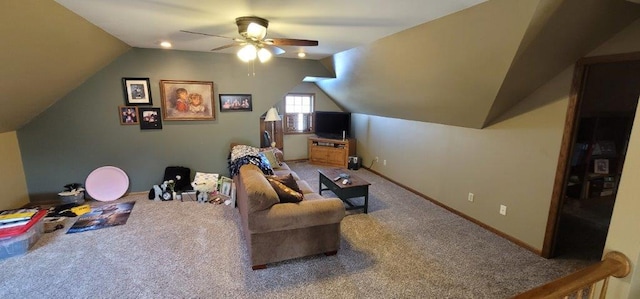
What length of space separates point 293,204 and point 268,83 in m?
2.91

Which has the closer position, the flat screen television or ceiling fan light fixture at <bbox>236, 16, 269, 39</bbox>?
ceiling fan light fixture at <bbox>236, 16, 269, 39</bbox>

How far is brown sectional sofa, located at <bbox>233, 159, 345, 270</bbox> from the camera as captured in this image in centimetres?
246

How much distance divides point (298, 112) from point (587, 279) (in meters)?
6.11

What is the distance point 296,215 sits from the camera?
2.55 meters

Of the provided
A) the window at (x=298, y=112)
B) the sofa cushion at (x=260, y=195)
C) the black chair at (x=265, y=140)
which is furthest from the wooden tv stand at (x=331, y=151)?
the sofa cushion at (x=260, y=195)

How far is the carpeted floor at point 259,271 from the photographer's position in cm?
229

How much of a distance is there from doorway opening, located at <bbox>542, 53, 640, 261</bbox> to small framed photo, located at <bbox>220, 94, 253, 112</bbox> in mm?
4352

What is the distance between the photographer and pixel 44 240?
3004 mm

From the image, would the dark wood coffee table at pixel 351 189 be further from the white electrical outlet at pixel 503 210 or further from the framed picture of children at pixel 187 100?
the framed picture of children at pixel 187 100

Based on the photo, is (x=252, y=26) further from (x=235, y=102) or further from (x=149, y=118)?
(x=149, y=118)

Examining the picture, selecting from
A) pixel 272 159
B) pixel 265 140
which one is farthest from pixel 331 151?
pixel 272 159

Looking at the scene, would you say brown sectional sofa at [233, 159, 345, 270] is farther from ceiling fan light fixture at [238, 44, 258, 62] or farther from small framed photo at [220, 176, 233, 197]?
small framed photo at [220, 176, 233, 197]

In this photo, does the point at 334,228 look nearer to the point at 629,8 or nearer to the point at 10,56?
the point at 629,8

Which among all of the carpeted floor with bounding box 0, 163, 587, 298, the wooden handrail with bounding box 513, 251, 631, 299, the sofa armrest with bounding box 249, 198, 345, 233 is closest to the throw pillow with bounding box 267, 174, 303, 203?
the sofa armrest with bounding box 249, 198, 345, 233
